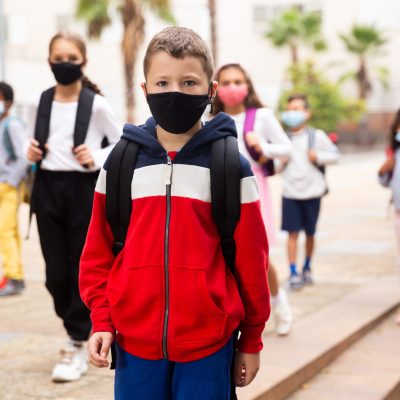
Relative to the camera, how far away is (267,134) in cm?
604

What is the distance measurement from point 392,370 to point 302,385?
0.66m

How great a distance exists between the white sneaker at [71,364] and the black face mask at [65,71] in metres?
1.47

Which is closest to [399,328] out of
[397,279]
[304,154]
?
[397,279]

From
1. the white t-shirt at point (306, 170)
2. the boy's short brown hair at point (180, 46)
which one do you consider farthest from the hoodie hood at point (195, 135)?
the white t-shirt at point (306, 170)

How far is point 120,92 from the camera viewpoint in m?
50.1

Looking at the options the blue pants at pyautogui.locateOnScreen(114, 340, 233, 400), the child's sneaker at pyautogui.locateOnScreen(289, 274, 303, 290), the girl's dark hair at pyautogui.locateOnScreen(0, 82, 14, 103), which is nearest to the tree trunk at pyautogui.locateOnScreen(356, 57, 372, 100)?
the child's sneaker at pyautogui.locateOnScreen(289, 274, 303, 290)

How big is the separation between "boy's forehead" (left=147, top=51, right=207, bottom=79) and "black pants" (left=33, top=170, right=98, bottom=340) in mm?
2264

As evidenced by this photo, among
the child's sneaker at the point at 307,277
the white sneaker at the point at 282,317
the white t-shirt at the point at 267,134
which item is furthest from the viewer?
the child's sneaker at the point at 307,277

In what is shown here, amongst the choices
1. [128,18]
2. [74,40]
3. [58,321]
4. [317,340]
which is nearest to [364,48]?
[128,18]

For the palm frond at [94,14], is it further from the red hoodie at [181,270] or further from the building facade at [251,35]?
the red hoodie at [181,270]

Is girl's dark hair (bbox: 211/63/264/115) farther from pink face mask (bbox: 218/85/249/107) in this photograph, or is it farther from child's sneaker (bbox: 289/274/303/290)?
child's sneaker (bbox: 289/274/303/290)

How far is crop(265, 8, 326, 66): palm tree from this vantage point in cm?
4816

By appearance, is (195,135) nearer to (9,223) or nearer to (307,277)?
(9,223)

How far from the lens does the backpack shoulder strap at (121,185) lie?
2971 mm
